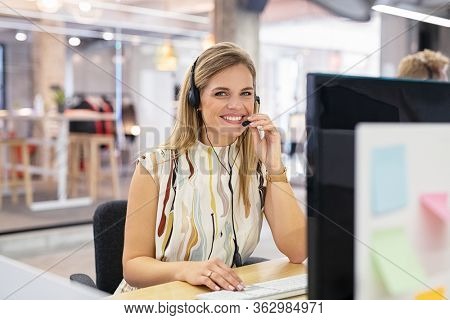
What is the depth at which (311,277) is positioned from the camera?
65 cm

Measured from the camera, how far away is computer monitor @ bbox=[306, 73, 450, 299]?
0.63m

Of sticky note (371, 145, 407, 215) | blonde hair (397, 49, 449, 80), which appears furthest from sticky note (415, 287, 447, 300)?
blonde hair (397, 49, 449, 80)

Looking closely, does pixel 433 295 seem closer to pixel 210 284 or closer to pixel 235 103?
pixel 210 284

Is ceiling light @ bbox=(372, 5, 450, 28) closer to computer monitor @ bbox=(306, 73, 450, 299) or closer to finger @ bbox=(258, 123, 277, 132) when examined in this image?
finger @ bbox=(258, 123, 277, 132)

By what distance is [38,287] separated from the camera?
113 centimetres

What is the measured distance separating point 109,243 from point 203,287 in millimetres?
413

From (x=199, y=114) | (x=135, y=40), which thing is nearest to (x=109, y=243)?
(x=199, y=114)

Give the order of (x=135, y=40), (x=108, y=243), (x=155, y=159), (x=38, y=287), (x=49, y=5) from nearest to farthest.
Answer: (x=38, y=287) → (x=155, y=159) → (x=108, y=243) → (x=49, y=5) → (x=135, y=40)

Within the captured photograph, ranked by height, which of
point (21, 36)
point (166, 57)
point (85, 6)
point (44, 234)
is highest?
point (85, 6)

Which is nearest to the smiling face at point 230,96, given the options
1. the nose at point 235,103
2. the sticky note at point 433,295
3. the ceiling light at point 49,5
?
the nose at point 235,103

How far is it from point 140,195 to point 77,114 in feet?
14.4

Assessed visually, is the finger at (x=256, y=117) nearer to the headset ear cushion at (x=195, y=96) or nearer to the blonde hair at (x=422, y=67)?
the headset ear cushion at (x=195, y=96)
